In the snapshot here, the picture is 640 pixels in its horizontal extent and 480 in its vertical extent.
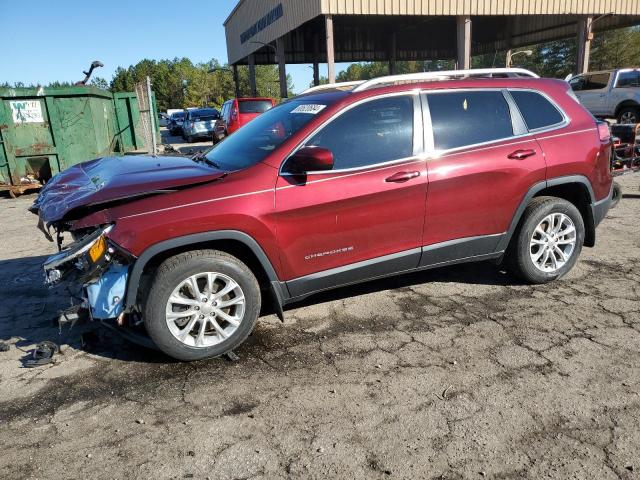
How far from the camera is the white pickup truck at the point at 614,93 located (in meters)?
14.8

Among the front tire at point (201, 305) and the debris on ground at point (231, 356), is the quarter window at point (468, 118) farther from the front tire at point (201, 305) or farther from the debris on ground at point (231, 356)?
the debris on ground at point (231, 356)

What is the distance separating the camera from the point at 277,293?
3541 millimetres

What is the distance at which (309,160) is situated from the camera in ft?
11.0

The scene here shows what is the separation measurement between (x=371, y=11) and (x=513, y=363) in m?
18.1

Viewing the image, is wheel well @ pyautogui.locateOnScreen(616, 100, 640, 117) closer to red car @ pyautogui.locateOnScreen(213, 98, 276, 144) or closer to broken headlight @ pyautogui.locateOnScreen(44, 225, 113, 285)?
red car @ pyautogui.locateOnScreen(213, 98, 276, 144)

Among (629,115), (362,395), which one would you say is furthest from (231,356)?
(629,115)

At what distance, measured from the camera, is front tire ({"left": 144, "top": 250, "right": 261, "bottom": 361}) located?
3.20 metres

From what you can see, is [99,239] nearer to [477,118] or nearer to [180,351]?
[180,351]

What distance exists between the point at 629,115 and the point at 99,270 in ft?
53.3

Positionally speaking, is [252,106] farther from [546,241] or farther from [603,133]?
[546,241]

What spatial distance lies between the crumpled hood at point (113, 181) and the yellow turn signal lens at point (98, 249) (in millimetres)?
247

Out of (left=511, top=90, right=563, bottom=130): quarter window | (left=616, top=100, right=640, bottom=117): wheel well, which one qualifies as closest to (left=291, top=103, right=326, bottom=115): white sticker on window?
(left=511, top=90, right=563, bottom=130): quarter window

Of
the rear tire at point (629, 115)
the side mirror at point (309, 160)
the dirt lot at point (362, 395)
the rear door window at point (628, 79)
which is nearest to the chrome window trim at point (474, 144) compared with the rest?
the side mirror at point (309, 160)

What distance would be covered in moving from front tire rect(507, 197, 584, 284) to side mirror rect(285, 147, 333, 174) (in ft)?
6.46
